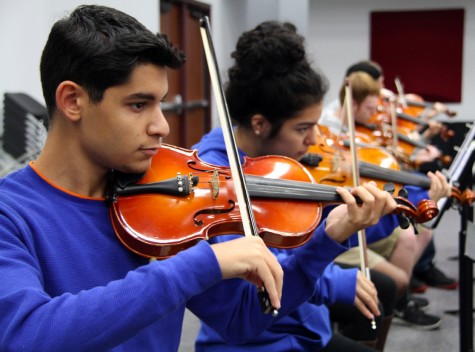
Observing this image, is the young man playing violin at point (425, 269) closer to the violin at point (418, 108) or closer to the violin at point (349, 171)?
the violin at point (418, 108)

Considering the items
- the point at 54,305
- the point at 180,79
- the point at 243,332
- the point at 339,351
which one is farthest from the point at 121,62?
the point at 180,79

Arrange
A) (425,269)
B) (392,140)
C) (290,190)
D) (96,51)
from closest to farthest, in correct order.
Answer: (96,51), (290,190), (392,140), (425,269)

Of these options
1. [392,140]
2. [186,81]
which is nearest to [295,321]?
[392,140]

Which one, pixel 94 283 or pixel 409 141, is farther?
pixel 409 141

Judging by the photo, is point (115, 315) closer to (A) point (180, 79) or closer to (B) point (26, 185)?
(B) point (26, 185)

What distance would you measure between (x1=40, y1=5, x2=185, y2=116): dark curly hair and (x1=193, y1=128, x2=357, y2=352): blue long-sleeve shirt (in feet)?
1.67

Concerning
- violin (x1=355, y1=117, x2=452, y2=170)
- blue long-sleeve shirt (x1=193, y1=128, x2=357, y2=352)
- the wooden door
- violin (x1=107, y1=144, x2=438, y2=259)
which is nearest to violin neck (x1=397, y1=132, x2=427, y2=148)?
violin (x1=355, y1=117, x2=452, y2=170)

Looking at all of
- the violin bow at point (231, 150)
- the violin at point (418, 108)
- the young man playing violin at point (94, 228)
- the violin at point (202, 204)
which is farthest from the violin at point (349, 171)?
the violin at point (418, 108)

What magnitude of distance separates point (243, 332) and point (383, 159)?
41.5 inches

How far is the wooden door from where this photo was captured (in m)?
4.82

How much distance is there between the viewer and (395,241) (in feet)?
8.37

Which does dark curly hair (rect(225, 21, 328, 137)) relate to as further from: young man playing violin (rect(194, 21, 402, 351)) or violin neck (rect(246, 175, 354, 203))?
violin neck (rect(246, 175, 354, 203))

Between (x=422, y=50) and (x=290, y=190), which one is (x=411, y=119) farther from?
(x=422, y=50)

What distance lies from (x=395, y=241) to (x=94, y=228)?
1849 millimetres
